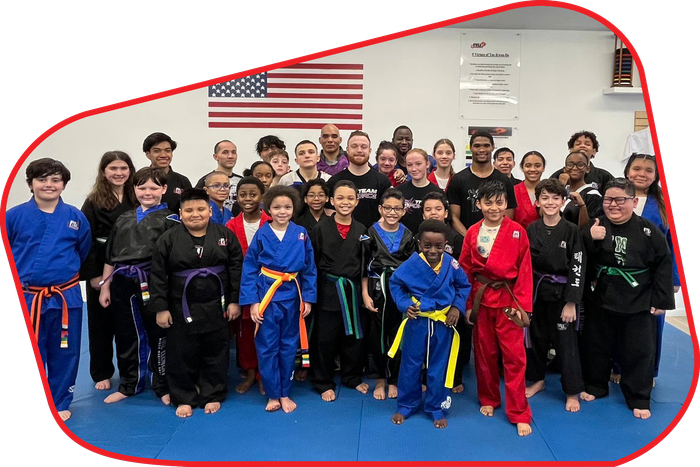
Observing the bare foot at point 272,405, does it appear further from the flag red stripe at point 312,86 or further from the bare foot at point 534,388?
the flag red stripe at point 312,86

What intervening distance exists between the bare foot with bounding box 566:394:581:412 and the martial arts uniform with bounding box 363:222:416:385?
3.74ft

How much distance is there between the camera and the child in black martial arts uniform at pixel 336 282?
371 centimetres

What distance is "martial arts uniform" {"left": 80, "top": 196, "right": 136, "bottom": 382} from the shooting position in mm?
3629

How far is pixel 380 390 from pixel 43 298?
218cm

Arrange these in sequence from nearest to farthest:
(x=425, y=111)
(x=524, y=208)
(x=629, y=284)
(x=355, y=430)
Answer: (x=355, y=430)
(x=629, y=284)
(x=524, y=208)
(x=425, y=111)

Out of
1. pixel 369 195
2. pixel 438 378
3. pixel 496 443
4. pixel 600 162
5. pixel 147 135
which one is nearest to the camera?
pixel 496 443

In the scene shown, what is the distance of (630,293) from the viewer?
3.51 metres

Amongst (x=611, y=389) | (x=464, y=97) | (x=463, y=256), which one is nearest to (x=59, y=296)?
(x=463, y=256)

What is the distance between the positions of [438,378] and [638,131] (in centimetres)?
256

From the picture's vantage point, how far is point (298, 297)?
3.65 metres

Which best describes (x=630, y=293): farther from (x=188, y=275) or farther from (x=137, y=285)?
(x=137, y=285)

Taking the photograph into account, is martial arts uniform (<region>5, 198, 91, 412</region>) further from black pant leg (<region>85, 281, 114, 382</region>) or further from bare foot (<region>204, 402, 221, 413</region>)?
bare foot (<region>204, 402, 221, 413</region>)

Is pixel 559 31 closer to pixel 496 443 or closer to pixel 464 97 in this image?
pixel 464 97

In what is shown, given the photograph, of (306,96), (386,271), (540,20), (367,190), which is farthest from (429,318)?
(306,96)
